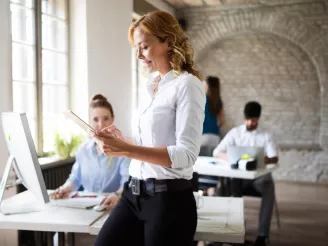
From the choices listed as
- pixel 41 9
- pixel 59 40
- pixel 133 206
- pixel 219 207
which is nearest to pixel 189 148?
pixel 133 206

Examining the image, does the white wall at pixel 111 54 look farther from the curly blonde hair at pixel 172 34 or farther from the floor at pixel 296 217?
the curly blonde hair at pixel 172 34

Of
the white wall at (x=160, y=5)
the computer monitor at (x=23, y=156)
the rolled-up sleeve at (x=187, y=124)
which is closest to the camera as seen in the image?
the rolled-up sleeve at (x=187, y=124)

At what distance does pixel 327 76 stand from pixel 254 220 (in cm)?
307

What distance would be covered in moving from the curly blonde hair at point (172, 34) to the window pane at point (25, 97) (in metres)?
2.26

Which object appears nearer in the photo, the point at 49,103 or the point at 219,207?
the point at 219,207

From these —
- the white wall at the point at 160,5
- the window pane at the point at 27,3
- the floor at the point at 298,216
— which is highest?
the white wall at the point at 160,5

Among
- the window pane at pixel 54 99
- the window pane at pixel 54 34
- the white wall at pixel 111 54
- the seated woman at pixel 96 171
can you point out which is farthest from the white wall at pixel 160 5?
the seated woman at pixel 96 171

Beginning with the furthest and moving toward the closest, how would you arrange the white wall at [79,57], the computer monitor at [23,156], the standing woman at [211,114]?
the standing woman at [211,114] → the white wall at [79,57] → the computer monitor at [23,156]

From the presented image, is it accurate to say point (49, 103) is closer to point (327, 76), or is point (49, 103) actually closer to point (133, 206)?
point (133, 206)

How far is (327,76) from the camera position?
6.08 metres

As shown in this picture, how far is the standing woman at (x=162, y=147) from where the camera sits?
4.21 feet

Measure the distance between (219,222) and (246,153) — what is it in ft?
5.14

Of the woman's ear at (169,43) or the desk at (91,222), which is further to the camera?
the desk at (91,222)

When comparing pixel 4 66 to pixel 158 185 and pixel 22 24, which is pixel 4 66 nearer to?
pixel 22 24
